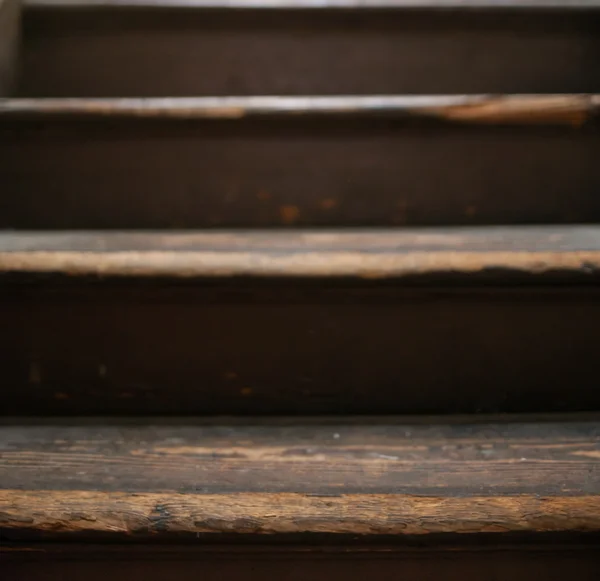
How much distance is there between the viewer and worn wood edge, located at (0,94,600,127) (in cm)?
77

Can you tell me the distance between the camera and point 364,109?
78 centimetres

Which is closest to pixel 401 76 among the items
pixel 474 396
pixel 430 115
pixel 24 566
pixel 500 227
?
pixel 430 115

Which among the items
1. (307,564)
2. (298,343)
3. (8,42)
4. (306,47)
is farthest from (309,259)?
(8,42)

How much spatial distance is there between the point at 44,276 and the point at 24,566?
12.6 inches

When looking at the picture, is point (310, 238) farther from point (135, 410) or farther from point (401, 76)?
point (401, 76)

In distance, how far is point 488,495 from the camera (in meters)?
0.55

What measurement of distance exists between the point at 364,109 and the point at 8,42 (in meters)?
0.60

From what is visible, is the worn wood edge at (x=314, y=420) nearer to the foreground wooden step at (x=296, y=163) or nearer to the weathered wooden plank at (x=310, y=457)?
the weathered wooden plank at (x=310, y=457)

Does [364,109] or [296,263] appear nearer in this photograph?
[296,263]

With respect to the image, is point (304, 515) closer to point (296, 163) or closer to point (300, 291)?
point (300, 291)

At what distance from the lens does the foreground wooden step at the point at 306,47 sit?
3.06 ft

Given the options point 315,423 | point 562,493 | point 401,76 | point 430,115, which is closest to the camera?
point 562,493

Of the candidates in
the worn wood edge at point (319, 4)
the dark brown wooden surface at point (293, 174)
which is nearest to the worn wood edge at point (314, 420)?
the dark brown wooden surface at point (293, 174)

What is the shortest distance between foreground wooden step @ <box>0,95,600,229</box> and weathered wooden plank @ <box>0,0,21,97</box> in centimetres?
16
